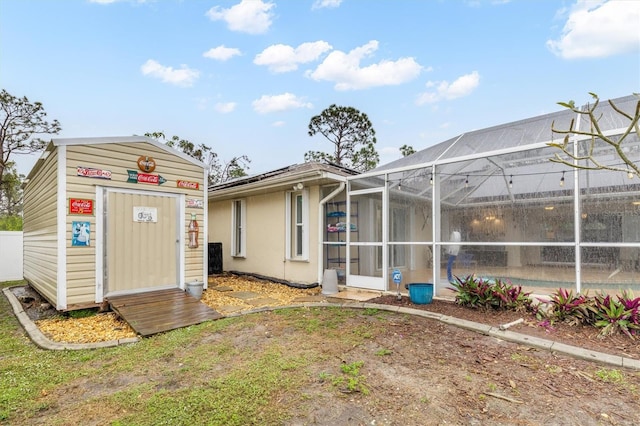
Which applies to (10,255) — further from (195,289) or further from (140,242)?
(195,289)

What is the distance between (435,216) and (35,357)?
627cm

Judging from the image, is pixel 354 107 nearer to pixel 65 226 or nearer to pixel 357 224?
pixel 357 224

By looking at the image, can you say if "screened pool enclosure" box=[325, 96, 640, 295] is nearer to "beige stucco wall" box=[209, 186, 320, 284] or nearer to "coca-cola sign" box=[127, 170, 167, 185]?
"beige stucco wall" box=[209, 186, 320, 284]

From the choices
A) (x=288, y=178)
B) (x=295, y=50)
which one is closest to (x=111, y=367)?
(x=288, y=178)

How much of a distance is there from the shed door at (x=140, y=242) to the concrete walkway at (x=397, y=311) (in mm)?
1414

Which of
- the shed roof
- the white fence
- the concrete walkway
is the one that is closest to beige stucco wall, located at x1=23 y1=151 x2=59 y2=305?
the shed roof

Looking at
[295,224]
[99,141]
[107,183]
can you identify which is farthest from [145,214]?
[295,224]

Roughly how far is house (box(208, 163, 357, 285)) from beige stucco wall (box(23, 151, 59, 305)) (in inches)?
157

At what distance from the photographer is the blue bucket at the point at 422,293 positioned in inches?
216

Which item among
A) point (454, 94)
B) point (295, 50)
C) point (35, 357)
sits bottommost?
point (35, 357)

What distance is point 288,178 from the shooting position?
24.1 feet

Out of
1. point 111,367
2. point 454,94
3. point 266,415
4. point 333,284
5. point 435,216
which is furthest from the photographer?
point 454,94

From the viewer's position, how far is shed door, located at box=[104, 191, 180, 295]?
18.7 ft

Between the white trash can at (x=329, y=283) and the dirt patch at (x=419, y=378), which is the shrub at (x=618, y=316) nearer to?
the dirt patch at (x=419, y=378)
